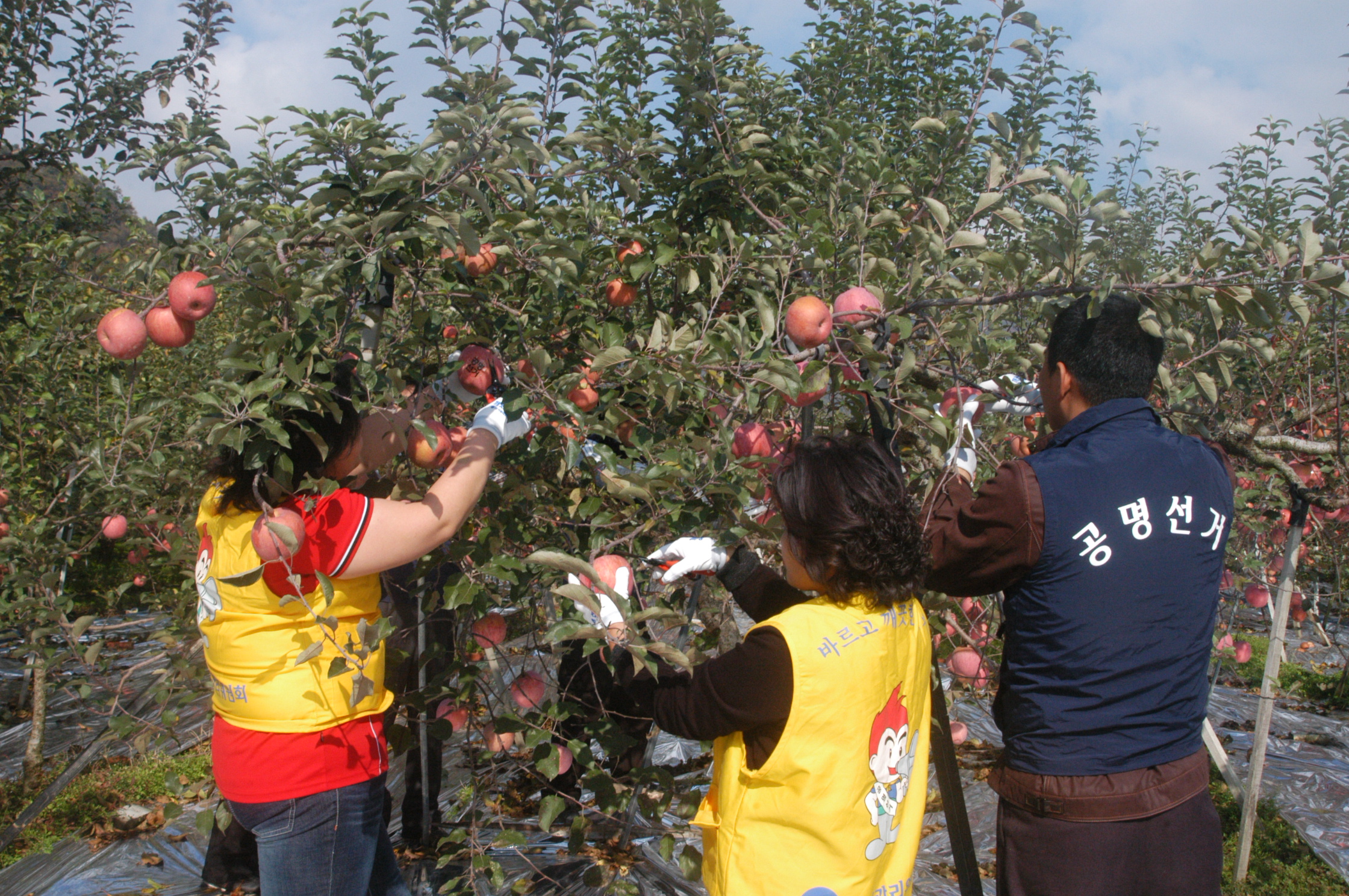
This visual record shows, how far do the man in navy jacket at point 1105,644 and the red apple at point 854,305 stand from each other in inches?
16.2

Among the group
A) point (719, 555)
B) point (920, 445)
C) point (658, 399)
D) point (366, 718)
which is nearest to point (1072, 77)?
point (920, 445)

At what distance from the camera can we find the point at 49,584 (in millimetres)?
2414

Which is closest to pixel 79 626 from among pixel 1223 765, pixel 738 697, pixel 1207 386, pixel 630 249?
pixel 630 249

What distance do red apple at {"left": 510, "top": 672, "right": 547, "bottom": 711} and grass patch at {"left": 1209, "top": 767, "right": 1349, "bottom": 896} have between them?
217cm

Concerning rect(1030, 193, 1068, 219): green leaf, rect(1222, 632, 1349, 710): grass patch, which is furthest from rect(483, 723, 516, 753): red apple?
rect(1222, 632, 1349, 710): grass patch

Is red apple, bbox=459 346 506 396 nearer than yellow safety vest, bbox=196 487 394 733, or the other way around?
yellow safety vest, bbox=196 487 394 733

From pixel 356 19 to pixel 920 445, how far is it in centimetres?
158

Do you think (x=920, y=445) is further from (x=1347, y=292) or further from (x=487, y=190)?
(x=487, y=190)

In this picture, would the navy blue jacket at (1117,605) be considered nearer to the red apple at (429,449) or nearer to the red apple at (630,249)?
the red apple at (630,249)

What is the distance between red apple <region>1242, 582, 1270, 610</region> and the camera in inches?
124

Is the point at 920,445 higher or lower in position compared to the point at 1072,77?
lower

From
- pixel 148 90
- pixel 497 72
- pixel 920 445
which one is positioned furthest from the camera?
pixel 148 90

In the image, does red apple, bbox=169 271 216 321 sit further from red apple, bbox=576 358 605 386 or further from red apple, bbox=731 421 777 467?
red apple, bbox=731 421 777 467

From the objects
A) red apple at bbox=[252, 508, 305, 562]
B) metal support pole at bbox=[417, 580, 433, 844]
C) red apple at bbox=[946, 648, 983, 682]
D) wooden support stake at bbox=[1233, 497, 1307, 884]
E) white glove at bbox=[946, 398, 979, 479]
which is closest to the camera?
red apple at bbox=[252, 508, 305, 562]
